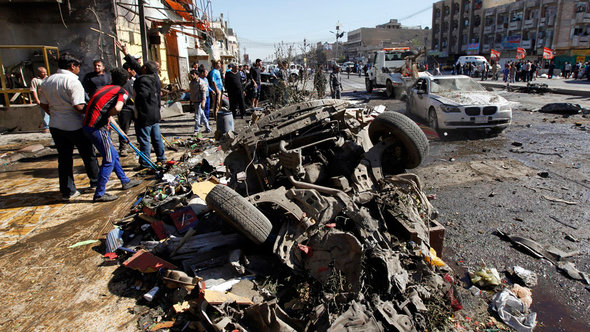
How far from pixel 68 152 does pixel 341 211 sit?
418 centimetres

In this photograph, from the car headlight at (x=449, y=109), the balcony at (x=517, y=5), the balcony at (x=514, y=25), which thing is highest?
the balcony at (x=517, y=5)

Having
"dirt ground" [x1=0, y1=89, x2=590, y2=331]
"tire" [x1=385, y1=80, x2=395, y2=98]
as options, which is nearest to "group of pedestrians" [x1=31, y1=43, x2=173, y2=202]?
"dirt ground" [x1=0, y1=89, x2=590, y2=331]

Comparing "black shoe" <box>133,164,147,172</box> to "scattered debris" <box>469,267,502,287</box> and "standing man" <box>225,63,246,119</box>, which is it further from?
"scattered debris" <box>469,267,502,287</box>

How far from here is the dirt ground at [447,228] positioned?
298 centimetres

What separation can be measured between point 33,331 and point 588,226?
5.94 m

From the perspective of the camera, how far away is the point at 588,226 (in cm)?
428

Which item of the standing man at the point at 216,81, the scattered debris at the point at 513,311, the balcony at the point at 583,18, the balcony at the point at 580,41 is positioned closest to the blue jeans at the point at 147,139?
the standing man at the point at 216,81

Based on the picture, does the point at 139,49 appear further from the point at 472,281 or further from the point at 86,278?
the point at 472,281

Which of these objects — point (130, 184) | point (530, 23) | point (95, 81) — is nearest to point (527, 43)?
point (530, 23)

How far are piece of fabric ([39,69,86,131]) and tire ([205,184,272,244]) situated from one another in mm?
2976

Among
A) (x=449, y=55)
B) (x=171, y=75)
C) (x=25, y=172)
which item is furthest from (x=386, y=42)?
(x=25, y=172)

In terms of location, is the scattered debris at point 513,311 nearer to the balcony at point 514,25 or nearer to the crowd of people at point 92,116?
the crowd of people at point 92,116

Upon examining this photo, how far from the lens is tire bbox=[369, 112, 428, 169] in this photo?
4.12 meters

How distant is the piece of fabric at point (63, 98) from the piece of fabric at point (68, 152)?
0.11 meters
